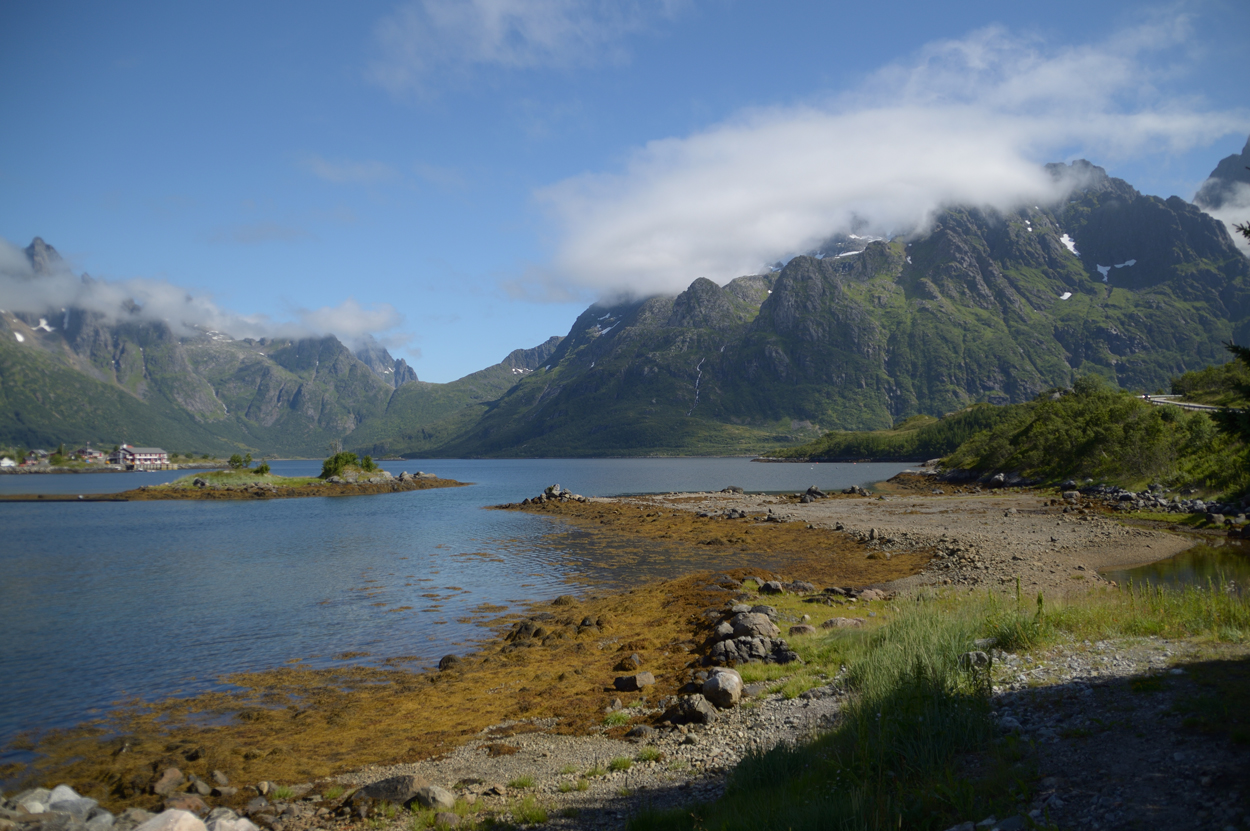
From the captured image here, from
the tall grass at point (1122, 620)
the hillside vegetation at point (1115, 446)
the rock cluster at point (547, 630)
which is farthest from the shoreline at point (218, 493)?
the tall grass at point (1122, 620)

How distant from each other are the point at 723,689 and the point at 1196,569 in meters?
28.4

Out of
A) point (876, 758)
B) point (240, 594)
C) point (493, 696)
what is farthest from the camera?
point (240, 594)

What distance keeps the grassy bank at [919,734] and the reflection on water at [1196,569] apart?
49.2 feet

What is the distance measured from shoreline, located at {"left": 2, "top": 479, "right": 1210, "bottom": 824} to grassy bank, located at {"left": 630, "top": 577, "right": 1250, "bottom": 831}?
172cm

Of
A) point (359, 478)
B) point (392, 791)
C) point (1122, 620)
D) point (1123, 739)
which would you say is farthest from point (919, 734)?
point (359, 478)

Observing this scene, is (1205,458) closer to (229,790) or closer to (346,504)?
(229,790)

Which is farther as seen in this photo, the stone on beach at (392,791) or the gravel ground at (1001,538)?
the gravel ground at (1001,538)

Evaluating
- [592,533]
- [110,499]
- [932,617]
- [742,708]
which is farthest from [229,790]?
[110,499]

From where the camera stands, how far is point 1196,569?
2884cm

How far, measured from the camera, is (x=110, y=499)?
111938mm

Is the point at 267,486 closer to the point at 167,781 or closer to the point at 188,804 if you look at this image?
the point at 167,781

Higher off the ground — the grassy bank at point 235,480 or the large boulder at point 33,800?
the large boulder at point 33,800

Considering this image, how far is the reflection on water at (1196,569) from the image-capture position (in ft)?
85.8

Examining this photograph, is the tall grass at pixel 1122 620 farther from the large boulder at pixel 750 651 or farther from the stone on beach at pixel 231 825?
the stone on beach at pixel 231 825
